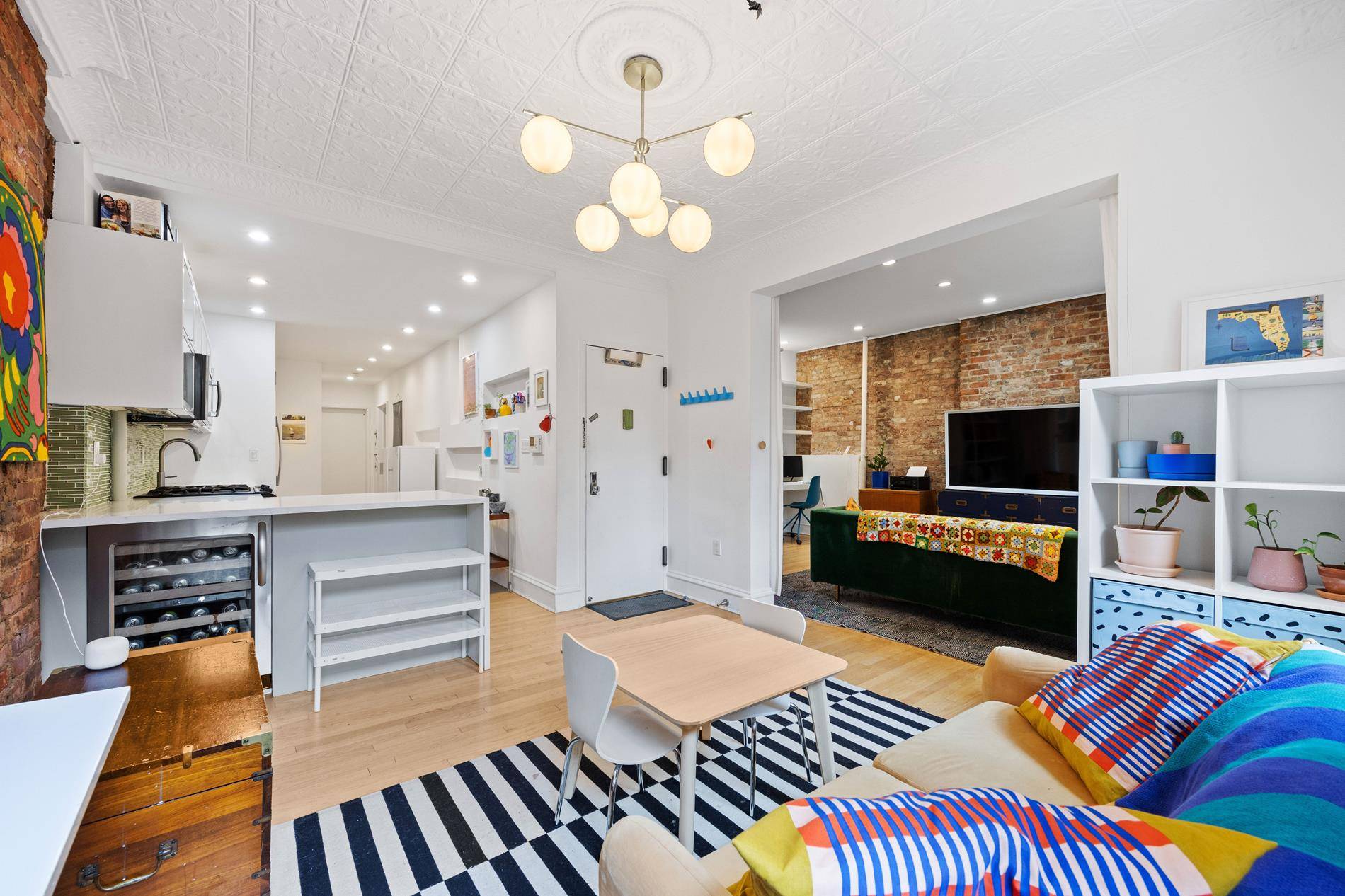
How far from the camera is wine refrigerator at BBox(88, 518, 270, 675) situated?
242 cm

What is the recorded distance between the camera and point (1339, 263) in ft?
6.45

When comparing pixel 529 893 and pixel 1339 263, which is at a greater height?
pixel 1339 263

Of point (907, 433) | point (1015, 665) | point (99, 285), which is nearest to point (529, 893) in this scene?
point (1015, 665)

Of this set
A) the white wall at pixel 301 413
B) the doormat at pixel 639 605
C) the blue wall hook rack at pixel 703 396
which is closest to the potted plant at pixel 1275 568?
the blue wall hook rack at pixel 703 396

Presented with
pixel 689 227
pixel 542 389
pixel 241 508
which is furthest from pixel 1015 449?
pixel 241 508

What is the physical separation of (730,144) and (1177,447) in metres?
2.03

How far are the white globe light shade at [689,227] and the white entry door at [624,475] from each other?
7.80 ft

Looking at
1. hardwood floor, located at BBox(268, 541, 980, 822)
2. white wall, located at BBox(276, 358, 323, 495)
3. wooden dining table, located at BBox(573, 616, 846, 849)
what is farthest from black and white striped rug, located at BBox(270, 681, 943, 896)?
white wall, located at BBox(276, 358, 323, 495)

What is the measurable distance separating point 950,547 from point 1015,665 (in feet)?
6.31

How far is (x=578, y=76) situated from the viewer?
2.34 m

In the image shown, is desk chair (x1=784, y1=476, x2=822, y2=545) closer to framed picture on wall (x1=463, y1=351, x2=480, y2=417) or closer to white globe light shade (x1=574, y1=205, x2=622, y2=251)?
framed picture on wall (x1=463, y1=351, x2=480, y2=417)

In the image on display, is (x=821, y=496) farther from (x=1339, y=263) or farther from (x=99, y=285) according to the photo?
(x=99, y=285)

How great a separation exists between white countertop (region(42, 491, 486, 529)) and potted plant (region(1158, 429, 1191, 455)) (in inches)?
127

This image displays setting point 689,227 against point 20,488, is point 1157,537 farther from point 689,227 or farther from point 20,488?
point 20,488
